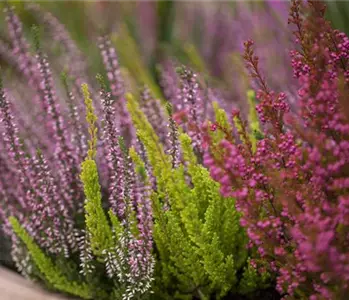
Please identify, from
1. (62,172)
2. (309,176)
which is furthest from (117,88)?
(309,176)

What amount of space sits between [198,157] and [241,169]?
0.74 m

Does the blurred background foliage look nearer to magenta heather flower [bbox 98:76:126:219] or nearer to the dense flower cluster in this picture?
the dense flower cluster

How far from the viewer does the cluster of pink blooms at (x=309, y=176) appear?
1448mm

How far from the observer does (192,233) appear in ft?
6.37

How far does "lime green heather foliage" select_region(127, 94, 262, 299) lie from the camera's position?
6.44 feet

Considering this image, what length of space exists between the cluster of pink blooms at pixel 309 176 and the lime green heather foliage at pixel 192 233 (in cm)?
21

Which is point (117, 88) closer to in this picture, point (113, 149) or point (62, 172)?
point (62, 172)

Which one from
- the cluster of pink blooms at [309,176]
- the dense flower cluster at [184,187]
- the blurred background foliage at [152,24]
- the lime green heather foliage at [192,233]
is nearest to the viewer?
the cluster of pink blooms at [309,176]

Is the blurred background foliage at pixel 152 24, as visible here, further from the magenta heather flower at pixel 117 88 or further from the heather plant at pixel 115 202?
the heather plant at pixel 115 202

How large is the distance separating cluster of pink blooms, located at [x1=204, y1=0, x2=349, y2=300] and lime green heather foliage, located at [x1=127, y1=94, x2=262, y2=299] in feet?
0.71

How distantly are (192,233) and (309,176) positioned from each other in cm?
40

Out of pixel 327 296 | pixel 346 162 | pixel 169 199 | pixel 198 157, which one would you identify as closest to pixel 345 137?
pixel 346 162

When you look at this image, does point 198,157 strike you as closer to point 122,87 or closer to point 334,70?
point 122,87

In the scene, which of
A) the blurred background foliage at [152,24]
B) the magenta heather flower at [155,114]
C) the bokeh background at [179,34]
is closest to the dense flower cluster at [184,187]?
the magenta heather flower at [155,114]
